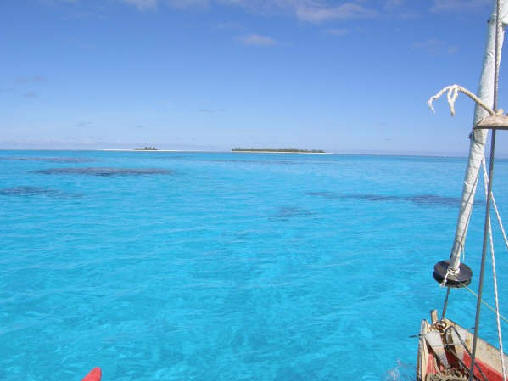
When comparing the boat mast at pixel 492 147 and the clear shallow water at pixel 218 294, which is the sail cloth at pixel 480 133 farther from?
the clear shallow water at pixel 218 294

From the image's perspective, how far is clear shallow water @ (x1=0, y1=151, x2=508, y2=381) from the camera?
27.6ft

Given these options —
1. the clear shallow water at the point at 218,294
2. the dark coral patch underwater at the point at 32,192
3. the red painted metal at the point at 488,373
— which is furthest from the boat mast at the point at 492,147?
the dark coral patch underwater at the point at 32,192

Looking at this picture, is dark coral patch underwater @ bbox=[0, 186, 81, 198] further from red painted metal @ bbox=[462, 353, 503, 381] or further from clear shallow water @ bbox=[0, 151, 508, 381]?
red painted metal @ bbox=[462, 353, 503, 381]

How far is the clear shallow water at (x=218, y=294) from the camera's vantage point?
8.40 metres

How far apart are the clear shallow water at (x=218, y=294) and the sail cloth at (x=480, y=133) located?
4333 millimetres

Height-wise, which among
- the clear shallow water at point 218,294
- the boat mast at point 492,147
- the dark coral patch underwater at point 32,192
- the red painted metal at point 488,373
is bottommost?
the clear shallow water at point 218,294

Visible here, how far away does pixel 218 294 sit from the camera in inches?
468

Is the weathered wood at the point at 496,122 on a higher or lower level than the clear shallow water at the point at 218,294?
higher

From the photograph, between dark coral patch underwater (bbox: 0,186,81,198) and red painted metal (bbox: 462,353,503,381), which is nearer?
red painted metal (bbox: 462,353,503,381)

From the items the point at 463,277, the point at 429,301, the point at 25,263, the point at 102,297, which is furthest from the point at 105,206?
the point at 463,277

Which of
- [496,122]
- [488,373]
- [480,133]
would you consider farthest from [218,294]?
[496,122]

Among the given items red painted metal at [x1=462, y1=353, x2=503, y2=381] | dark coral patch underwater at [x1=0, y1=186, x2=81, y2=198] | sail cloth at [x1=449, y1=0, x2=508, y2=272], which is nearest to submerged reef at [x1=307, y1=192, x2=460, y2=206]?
dark coral patch underwater at [x1=0, y1=186, x2=81, y2=198]

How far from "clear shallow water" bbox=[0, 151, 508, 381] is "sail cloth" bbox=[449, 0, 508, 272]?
4.33 m

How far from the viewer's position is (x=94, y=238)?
17859 millimetres
